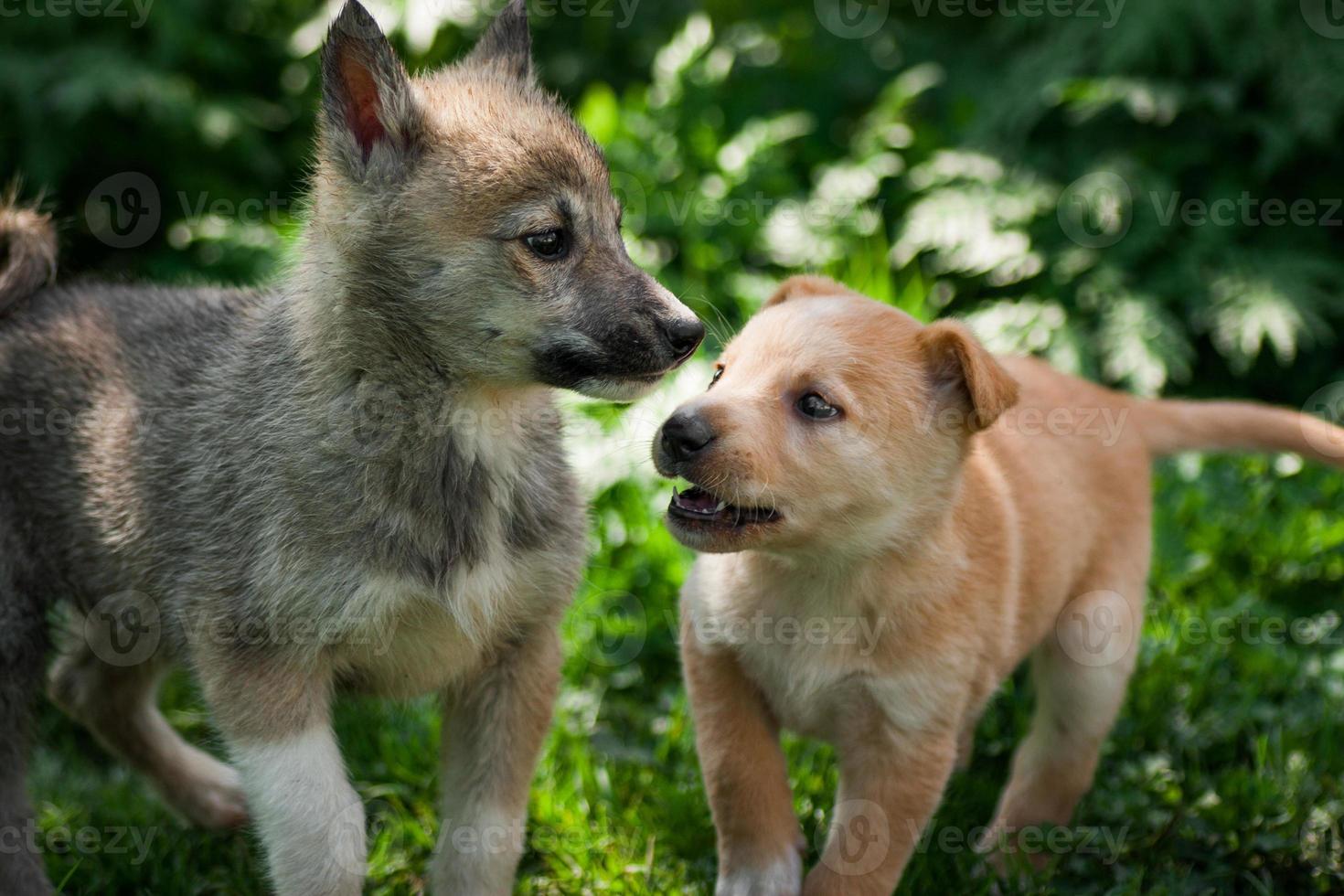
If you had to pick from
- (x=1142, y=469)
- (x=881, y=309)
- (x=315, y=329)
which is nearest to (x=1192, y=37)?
(x=1142, y=469)

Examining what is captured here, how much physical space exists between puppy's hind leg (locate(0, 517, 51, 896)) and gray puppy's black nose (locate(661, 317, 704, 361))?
199 centimetres

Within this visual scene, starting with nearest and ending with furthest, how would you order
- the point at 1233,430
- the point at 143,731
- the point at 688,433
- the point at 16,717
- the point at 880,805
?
the point at 688,433 < the point at 880,805 < the point at 16,717 < the point at 143,731 < the point at 1233,430

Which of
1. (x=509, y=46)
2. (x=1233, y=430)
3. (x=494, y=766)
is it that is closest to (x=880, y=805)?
(x=494, y=766)

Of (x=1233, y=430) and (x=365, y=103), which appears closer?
(x=365, y=103)

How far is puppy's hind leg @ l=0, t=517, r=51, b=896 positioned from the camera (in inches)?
150

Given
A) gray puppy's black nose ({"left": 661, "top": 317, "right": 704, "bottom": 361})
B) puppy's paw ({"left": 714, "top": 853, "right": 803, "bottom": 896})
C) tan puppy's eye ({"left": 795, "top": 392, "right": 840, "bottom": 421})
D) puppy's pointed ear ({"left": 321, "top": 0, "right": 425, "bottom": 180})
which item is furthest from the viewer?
puppy's paw ({"left": 714, "top": 853, "right": 803, "bottom": 896})

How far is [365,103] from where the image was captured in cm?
347

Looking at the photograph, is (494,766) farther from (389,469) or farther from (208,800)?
(208,800)

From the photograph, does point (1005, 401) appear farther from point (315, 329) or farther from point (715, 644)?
point (315, 329)

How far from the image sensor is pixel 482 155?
11.4 ft

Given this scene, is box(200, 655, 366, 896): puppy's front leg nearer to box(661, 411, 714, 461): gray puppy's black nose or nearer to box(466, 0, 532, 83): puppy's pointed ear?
box(661, 411, 714, 461): gray puppy's black nose

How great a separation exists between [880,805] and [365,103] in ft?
7.37

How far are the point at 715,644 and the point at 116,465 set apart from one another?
1772 mm

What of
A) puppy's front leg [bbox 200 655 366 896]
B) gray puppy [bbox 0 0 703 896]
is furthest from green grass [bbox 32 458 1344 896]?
puppy's front leg [bbox 200 655 366 896]
